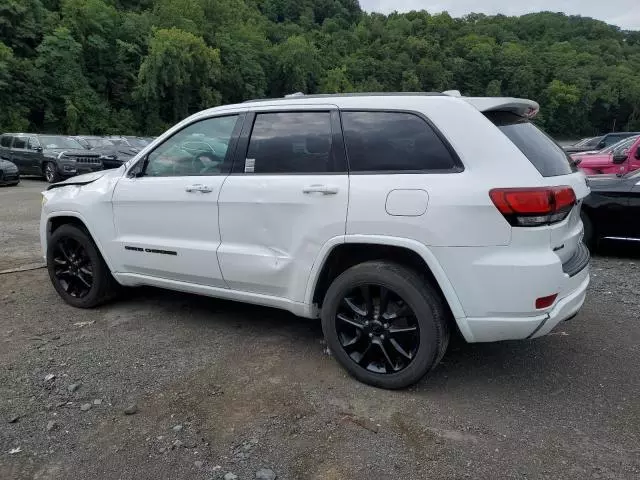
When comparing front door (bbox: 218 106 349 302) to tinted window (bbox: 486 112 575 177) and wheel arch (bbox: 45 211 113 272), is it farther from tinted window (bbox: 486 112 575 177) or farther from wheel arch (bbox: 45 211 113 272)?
wheel arch (bbox: 45 211 113 272)

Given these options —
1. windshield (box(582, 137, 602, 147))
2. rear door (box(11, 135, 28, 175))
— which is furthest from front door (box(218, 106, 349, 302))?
windshield (box(582, 137, 602, 147))

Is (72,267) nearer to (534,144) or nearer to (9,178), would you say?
(534,144)

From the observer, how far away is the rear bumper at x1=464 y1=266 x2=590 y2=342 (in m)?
2.93

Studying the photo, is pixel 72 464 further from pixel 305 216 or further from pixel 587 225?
pixel 587 225

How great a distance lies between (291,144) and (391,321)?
136cm

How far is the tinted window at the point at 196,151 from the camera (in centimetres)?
390

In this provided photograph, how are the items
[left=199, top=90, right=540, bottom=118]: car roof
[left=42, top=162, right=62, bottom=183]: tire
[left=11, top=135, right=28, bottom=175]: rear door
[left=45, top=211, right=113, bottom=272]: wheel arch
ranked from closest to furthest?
[left=199, top=90, right=540, bottom=118]: car roof
[left=45, top=211, right=113, bottom=272]: wheel arch
[left=42, top=162, right=62, bottom=183]: tire
[left=11, top=135, right=28, bottom=175]: rear door

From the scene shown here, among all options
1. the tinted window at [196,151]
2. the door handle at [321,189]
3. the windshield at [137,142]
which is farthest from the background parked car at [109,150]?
the door handle at [321,189]

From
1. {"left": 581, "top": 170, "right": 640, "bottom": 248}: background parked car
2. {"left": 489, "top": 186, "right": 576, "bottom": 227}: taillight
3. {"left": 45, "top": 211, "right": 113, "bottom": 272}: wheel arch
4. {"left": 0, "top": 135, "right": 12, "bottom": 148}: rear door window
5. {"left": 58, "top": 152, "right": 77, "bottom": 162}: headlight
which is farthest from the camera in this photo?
{"left": 0, "top": 135, "right": 12, "bottom": 148}: rear door window

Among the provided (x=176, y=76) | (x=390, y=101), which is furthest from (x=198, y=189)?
(x=176, y=76)

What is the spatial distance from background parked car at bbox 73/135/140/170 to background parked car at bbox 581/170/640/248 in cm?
1526

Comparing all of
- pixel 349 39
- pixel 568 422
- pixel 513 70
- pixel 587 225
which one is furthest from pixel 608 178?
pixel 349 39

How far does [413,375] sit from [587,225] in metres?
4.55

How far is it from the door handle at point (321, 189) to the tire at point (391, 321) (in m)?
0.49
